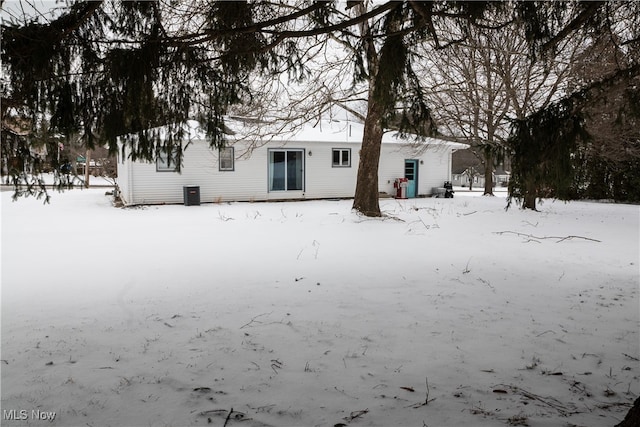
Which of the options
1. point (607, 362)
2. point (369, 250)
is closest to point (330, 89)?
point (369, 250)

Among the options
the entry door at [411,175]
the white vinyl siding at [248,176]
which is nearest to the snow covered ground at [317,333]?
the white vinyl siding at [248,176]

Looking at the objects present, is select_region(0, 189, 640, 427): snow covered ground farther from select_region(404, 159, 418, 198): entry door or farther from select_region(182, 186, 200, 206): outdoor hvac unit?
select_region(404, 159, 418, 198): entry door

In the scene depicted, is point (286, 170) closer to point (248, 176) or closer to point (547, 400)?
point (248, 176)

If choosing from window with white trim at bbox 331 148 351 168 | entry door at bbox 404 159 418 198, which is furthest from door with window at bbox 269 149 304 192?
entry door at bbox 404 159 418 198

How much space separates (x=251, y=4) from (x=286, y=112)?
332 inches

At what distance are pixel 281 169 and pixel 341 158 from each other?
119 inches

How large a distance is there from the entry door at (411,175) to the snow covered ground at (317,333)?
13.0 m

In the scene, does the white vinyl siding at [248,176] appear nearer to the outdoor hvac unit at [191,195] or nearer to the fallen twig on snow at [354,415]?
the outdoor hvac unit at [191,195]

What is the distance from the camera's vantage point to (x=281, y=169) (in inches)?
733

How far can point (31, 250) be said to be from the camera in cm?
770

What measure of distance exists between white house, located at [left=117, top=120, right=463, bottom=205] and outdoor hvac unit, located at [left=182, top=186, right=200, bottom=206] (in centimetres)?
16

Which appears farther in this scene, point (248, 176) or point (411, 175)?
point (411, 175)

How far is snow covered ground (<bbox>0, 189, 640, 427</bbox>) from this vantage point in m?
2.69

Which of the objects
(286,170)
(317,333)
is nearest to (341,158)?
(286,170)
